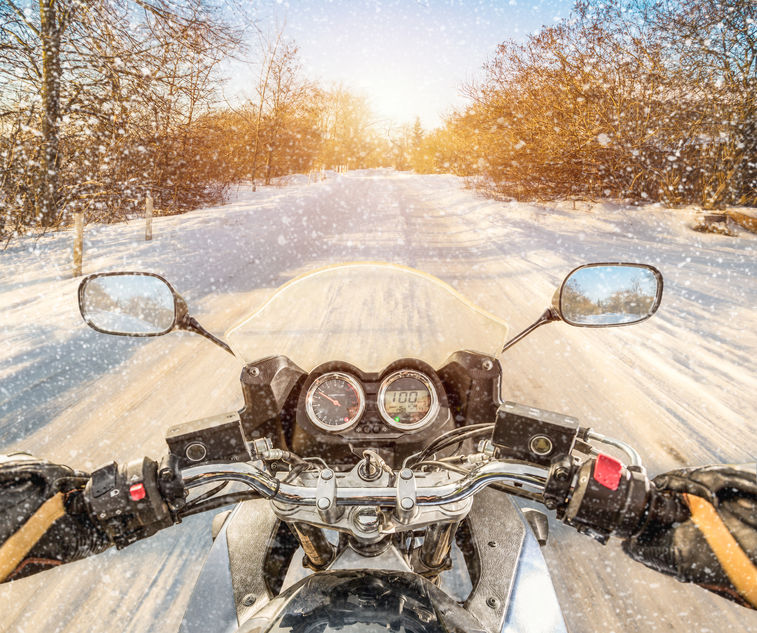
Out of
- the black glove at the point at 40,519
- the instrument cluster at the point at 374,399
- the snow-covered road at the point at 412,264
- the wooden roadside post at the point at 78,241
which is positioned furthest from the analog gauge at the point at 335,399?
the wooden roadside post at the point at 78,241

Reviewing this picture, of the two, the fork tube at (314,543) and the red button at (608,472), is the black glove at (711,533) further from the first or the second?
the fork tube at (314,543)

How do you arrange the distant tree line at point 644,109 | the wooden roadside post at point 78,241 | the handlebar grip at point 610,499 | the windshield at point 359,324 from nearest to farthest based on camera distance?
the handlebar grip at point 610,499 < the windshield at point 359,324 < the wooden roadside post at point 78,241 < the distant tree line at point 644,109

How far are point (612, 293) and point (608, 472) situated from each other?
3.95 feet

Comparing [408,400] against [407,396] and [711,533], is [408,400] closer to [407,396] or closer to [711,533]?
[407,396]

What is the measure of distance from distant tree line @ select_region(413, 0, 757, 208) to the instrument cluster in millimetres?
14495

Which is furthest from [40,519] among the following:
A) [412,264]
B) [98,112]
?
[98,112]

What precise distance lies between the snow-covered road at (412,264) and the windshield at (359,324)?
1.39 m

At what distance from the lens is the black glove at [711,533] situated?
0.92 metres

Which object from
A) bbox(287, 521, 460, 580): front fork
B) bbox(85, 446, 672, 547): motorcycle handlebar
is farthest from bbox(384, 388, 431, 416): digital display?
bbox(85, 446, 672, 547): motorcycle handlebar

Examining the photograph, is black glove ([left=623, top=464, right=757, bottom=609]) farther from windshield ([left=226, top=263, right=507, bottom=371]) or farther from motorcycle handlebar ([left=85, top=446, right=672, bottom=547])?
windshield ([left=226, top=263, right=507, bottom=371])

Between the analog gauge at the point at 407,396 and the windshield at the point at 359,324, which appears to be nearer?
the analog gauge at the point at 407,396

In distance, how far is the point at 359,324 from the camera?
222cm

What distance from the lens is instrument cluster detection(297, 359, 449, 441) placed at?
1814 mm

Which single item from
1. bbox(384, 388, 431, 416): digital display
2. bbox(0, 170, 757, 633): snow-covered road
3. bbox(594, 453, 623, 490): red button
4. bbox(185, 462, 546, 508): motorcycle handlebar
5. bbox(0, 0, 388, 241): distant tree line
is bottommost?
bbox(0, 170, 757, 633): snow-covered road
